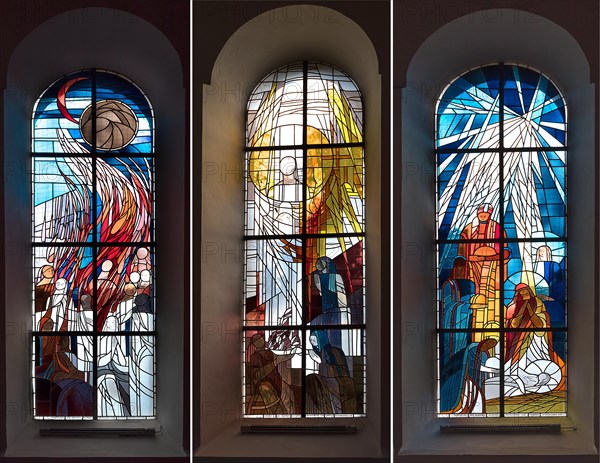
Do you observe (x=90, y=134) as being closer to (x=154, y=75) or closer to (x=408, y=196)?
(x=154, y=75)

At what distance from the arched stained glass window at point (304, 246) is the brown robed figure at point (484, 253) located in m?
0.68

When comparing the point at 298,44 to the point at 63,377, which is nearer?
the point at 63,377

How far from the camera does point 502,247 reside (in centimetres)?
461

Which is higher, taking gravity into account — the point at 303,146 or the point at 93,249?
the point at 303,146

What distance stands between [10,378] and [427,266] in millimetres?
2577

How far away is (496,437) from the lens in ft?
13.8

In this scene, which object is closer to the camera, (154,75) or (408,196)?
(408,196)

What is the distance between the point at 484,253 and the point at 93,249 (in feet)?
8.20

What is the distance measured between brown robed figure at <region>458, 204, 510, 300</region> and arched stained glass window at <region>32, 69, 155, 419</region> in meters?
2.02

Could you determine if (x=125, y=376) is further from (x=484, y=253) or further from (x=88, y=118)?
(x=484, y=253)

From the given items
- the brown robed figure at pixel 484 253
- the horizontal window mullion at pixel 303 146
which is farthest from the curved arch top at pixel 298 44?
the brown robed figure at pixel 484 253

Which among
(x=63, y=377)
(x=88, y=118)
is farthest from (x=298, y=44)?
(x=63, y=377)

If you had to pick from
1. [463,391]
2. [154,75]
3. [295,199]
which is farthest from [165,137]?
[463,391]

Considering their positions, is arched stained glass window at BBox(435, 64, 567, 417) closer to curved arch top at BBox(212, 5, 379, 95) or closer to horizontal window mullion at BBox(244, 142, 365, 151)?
horizontal window mullion at BBox(244, 142, 365, 151)
